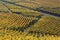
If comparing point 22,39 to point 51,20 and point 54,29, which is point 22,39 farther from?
point 51,20

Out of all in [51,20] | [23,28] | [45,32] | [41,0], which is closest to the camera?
[45,32]

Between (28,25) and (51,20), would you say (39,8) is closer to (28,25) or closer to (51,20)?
(51,20)

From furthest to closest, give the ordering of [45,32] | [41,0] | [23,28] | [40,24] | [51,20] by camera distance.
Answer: [41,0]
[51,20]
[40,24]
[23,28]
[45,32]

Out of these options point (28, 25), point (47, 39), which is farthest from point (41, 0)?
point (47, 39)

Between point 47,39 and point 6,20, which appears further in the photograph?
point 6,20

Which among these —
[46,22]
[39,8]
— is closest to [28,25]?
[46,22]

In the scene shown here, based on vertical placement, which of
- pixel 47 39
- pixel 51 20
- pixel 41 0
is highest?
pixel 47 39

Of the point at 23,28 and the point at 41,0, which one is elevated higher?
the point at 23,28

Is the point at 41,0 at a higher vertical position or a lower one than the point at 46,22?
lower

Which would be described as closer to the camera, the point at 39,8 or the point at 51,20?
the point at 51,20
